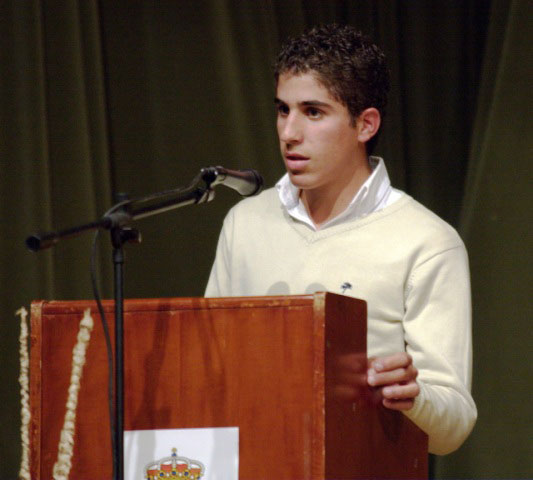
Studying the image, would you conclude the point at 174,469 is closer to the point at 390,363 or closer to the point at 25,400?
the point at 25,400

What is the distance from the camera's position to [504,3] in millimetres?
3949

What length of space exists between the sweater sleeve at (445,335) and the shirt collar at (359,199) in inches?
9.6

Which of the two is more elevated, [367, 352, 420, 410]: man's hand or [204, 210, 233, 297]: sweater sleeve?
[204, 210, 233, 297]: sweater sleeve

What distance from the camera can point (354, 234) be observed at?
252 centimetres

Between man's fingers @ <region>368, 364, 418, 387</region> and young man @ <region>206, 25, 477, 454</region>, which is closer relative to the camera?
man's fingers @ <region>368, 364, 418, 387</region>

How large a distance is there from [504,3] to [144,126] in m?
1.60

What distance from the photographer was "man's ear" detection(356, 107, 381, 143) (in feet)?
8.54

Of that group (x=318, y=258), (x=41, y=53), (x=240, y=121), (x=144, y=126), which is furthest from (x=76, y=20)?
(x=318, y=258)

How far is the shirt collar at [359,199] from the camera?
101 inches

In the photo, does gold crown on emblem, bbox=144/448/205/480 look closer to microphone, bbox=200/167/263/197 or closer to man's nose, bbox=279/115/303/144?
microphone, bbox=200/167/263/197

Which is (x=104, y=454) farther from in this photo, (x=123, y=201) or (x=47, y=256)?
(x=47, y=256)

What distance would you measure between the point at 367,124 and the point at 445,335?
65 cm

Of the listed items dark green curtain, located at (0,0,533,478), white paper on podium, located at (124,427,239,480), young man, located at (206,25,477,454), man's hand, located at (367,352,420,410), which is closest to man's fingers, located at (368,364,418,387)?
man's hand, located at (367,352,420,410)

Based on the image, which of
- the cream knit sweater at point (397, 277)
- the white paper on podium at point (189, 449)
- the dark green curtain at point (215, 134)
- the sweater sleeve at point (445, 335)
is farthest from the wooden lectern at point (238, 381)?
the dark green curtain at point (215, 134)
